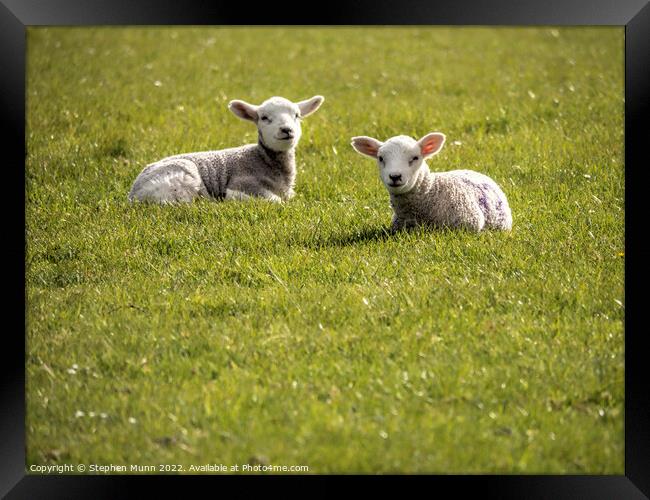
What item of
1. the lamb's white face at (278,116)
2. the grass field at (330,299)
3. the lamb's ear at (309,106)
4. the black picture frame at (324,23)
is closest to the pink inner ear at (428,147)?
the grass field at (330,299)

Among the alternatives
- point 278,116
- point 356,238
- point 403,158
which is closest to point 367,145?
point 403,158

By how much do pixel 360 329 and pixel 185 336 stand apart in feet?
3.94

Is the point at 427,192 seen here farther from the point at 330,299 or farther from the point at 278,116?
the point at 278,116

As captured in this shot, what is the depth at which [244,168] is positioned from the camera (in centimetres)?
1073

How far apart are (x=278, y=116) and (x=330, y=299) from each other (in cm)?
345

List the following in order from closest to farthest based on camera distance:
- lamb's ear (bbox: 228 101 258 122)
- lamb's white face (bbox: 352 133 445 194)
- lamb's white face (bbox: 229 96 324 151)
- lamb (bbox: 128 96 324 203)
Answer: lamb's white face (bbox: 352 133 445 194), lamb (bbox: 128 96 324 203), lamb's white face (bbox: 229 96 324 151), lamb's ear (bbox: 228 101 258 122)

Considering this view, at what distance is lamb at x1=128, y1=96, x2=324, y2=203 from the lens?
A: 1022 centimetres

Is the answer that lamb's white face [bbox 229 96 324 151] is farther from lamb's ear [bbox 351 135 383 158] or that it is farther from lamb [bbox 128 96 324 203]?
lamb's ear [bbox 351 135 383 158]

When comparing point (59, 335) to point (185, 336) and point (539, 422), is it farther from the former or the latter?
point (539, 422)

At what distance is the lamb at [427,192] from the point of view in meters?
8.61

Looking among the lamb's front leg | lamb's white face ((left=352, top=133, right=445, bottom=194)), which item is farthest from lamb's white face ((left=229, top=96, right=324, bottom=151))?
the lamb's front leg

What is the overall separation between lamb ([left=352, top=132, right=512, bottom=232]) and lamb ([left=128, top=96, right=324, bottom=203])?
1.67 metres

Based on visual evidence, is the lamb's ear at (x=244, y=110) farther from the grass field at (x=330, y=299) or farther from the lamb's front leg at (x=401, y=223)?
the lamb's front leg at (x=401, y=223)
